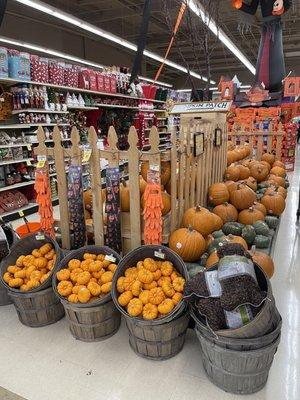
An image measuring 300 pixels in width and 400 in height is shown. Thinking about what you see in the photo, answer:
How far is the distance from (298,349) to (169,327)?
973 millimetres

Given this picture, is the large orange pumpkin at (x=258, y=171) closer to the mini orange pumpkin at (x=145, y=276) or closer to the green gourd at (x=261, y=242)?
the green gourd at (x=261, y=242)

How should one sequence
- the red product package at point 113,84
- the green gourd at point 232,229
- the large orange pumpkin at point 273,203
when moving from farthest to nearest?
the red product package at point 113,84 → the large orange pumpkin at point 273,203 → the green gourd at point 232,229

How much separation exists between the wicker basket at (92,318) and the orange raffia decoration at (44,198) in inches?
23.3

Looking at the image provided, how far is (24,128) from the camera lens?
21.0 feet

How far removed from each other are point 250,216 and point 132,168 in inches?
68.9

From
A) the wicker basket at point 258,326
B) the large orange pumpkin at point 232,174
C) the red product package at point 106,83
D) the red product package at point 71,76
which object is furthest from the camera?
the red product package at point 106,83

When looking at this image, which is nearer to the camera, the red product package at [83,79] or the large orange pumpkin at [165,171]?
the large orange pumpkin at [165,171]

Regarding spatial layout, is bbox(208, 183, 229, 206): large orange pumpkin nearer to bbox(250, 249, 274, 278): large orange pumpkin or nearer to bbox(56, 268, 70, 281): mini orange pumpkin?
bbox(250, 249, 274, 278): large orange pumpkin

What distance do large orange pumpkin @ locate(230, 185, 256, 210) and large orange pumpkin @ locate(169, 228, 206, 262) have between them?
1174 millimetres

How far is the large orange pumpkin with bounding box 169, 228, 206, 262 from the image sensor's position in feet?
8.80

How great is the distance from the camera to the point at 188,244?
8.80ft

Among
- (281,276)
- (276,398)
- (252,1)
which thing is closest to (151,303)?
(276,398)

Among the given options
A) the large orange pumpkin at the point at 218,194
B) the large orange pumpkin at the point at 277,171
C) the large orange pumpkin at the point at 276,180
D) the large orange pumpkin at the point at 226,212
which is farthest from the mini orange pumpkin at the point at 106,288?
the large orange pumpkin at the point at 277,171

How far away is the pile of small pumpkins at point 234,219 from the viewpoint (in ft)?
8.88
